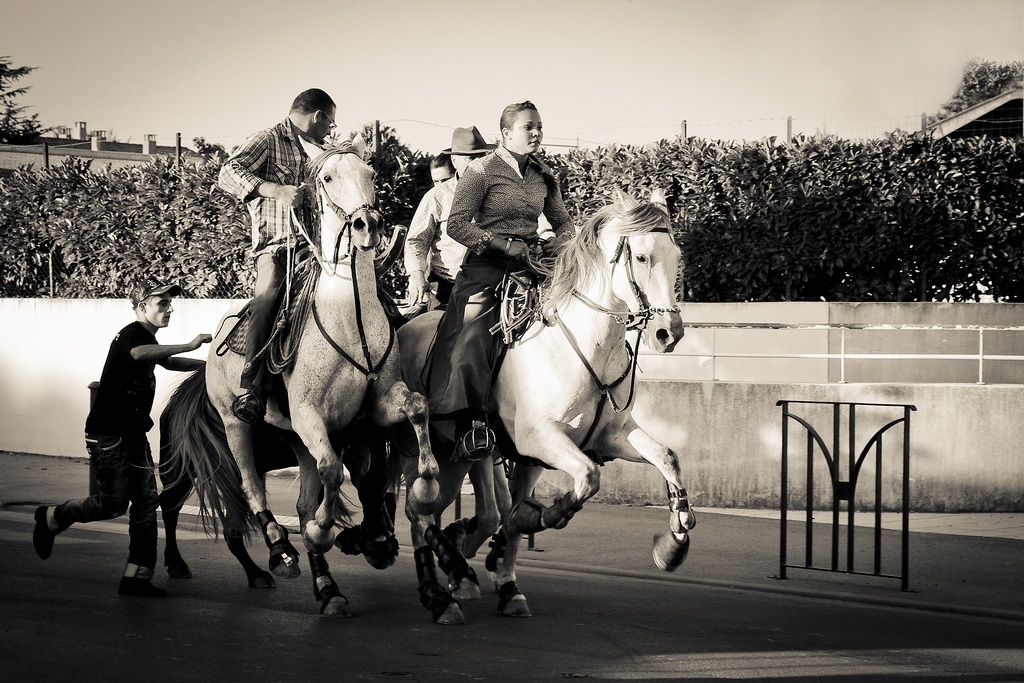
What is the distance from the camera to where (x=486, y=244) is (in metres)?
7.83

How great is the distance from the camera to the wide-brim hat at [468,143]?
31.6 feet

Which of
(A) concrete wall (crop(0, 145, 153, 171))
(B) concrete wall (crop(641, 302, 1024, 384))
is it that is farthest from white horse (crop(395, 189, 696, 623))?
(A) concrete wall (crop(0, 145, 153, 171))

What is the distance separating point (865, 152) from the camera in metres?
13.8

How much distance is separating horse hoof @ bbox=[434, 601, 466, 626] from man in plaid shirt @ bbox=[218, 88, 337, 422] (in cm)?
159

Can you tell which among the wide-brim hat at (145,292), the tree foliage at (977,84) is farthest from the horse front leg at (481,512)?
the tree foliage at (977,84)

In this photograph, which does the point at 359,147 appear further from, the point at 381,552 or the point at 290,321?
the point at 381,552

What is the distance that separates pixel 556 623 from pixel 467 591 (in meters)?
0.88

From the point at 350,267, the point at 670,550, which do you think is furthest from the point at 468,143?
the point at 670,550

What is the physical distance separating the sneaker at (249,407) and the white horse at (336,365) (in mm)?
191

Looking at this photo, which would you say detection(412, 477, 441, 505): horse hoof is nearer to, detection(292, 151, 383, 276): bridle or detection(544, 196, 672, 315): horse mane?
detection(544, 196, 672, 315): horse mane

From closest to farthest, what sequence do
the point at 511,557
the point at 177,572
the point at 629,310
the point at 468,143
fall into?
the point at 629,310, the point at 511,557, the point at 177,572, the point at 468,143

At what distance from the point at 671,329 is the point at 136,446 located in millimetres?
3839

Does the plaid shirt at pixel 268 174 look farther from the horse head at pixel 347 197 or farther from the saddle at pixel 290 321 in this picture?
the horse head at pixel 347 197

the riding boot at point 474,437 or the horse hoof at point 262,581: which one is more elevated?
the riding boot at point 474,437
